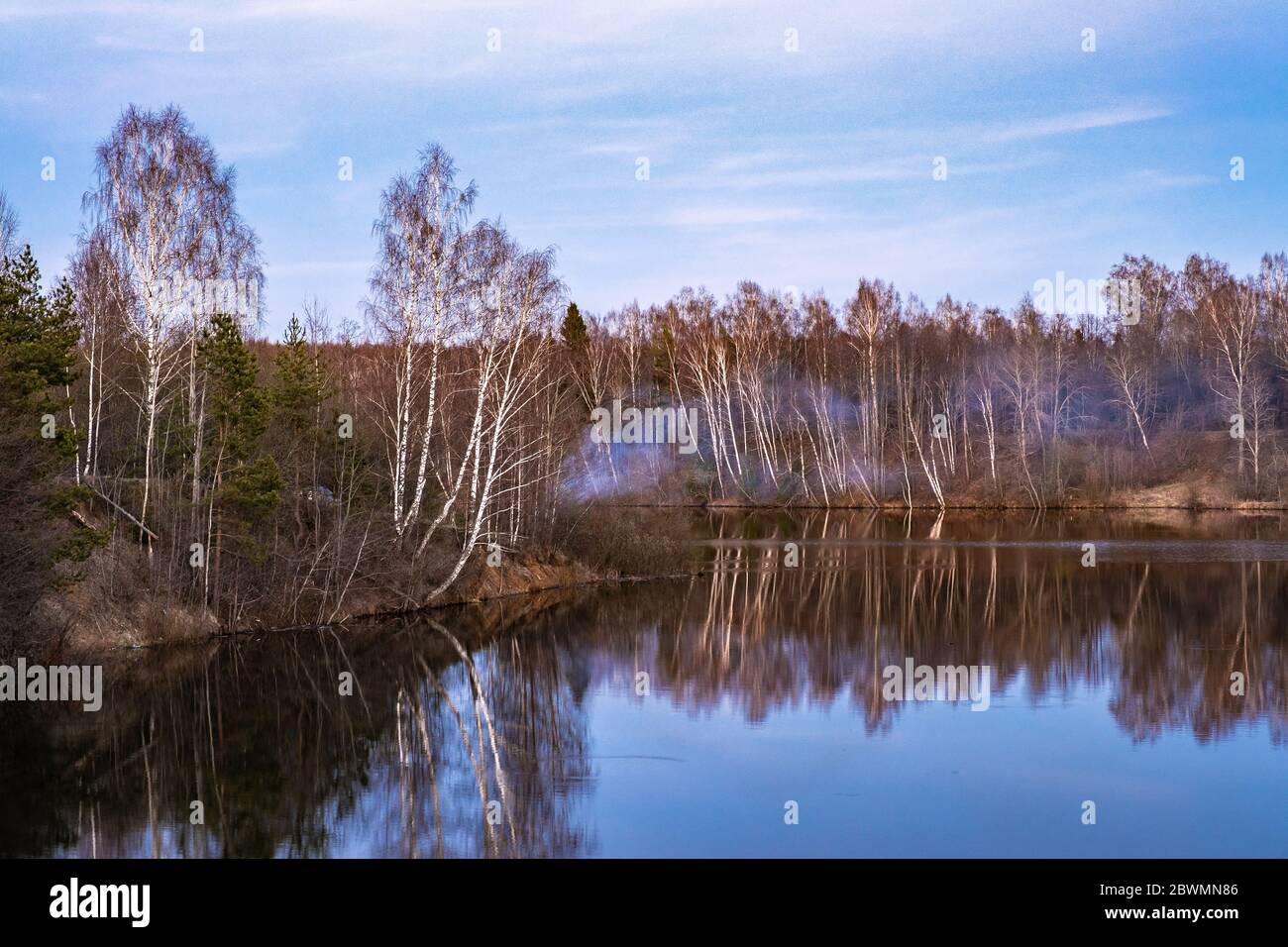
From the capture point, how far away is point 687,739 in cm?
1530

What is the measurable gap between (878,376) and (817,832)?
71318 mm

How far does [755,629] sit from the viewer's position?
25.1m

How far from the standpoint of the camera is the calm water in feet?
37.3

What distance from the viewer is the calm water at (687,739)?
37.3 ft

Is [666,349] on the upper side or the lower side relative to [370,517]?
upper

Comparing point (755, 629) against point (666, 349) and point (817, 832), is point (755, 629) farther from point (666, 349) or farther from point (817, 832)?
point (666, 349)

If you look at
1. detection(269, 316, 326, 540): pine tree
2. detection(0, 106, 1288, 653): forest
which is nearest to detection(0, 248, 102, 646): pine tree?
detection(0, 106, 1288, 653): forest

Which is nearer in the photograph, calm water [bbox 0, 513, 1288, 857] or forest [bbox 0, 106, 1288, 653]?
calm water [bbox 0, 513, 1288, 857]

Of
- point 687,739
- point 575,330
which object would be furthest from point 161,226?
point 575,330

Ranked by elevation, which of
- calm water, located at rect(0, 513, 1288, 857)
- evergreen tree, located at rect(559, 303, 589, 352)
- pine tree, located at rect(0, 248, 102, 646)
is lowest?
calm water, located at rect(0, 513, 1288, 857)

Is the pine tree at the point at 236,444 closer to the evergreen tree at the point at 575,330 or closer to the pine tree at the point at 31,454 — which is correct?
the pine tree at the point at 31,454

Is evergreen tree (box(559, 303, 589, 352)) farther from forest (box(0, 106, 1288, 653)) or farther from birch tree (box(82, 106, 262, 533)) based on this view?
birch tree (box(82, 106, 262, 533))
